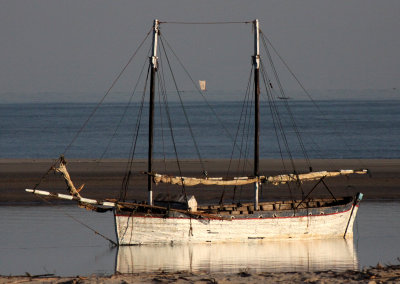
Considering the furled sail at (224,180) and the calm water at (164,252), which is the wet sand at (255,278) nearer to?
the calm water at (164,252)

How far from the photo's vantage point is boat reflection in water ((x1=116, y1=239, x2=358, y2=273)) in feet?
85.0

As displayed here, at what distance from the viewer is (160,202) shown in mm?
31266

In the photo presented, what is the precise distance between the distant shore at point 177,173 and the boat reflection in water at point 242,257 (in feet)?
18.3

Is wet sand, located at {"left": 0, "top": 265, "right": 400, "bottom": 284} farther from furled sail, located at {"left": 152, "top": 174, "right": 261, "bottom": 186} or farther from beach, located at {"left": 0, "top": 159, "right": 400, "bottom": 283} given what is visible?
furled sail, located at {"left": 152, "top": 174, "right": 261, "bottom": 186}

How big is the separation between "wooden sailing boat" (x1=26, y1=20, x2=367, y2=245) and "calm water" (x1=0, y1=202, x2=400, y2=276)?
0.44 meters

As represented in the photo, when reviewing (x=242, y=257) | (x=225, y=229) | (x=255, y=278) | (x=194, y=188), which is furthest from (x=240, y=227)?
(x=194, y=188)

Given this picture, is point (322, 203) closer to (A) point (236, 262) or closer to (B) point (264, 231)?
(B) point (264, 231)

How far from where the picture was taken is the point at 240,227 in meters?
30.7

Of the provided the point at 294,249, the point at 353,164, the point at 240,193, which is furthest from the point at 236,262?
the point at 353,164

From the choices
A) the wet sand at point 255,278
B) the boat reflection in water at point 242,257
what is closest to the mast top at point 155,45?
the boat reflection in water at point 242,257

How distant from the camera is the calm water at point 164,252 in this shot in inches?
1026

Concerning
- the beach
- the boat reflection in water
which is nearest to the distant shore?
the beach

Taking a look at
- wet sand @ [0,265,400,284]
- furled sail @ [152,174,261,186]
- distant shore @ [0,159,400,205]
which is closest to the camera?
wet sand @ [0,265,400,284]

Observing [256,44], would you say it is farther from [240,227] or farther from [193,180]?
[240,227]
